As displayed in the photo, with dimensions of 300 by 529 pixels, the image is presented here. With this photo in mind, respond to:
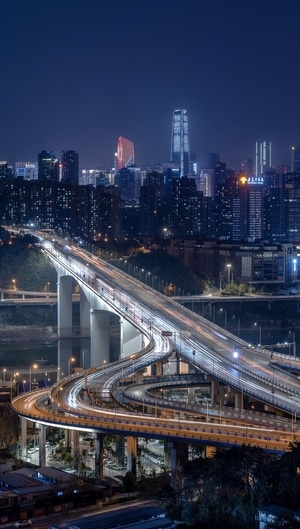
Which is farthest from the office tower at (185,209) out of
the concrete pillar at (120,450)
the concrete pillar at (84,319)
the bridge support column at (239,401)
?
the concrete pillar at (120,450)

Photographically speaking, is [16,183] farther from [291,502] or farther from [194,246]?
[291,502]

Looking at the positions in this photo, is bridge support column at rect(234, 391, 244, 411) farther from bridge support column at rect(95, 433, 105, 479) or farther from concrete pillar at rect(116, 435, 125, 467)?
bridge support column at rect(95, 433, 105, 479)

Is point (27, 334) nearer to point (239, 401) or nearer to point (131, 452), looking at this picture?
point (239, 401)

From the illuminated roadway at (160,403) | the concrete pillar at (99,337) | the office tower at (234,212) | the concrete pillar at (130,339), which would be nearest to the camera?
the illuminated roadway at (160,403)

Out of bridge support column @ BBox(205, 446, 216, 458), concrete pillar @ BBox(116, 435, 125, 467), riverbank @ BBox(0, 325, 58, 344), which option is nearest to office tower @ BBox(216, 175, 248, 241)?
riverbank @ BBox(0, 325, 58, 344)

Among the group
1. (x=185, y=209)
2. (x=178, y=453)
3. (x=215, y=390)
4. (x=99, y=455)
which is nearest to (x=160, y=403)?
(x=99, y=455)

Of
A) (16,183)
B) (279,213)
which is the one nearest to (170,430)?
(16,183)

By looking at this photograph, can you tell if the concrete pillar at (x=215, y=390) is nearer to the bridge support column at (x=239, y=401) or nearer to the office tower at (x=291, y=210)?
the bridge support column at (x=239, y=401)
